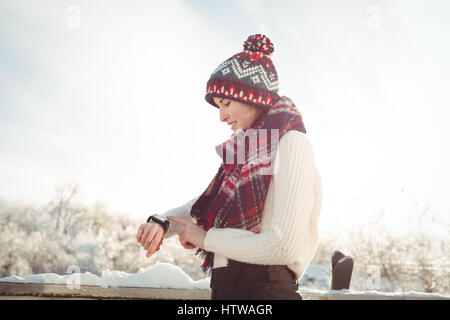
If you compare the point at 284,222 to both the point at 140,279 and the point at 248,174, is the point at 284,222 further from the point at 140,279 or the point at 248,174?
the point at 140,279

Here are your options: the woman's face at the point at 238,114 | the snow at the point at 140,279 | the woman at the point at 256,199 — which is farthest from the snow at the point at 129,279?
the woman's face at the point at 238,114

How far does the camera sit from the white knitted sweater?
1281 mm

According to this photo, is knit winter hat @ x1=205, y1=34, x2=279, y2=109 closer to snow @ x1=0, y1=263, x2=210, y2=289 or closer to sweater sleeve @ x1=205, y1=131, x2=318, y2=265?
sweater sleeve @ x1=205, y1=131, x2=318, y2=265

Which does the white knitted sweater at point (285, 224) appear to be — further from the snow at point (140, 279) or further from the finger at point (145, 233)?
the snow at point (140, 279)

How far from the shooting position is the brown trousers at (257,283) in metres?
1.35

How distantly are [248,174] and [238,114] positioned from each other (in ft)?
1.08

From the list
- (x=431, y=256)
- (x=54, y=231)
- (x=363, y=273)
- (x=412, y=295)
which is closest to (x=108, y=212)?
(x=54, y=231)

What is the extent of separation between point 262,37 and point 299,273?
3.57 feet

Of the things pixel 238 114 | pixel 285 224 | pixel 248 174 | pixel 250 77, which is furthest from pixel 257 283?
pixel 250 77

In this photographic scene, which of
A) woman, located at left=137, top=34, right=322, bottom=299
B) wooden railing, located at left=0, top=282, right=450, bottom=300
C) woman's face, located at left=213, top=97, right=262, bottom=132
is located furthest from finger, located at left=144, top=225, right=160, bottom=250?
wooden railing, located at left=0, top=282, right=450, bottom=300

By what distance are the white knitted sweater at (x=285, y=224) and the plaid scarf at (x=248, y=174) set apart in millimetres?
48

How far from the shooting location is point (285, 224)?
1.28 metres
